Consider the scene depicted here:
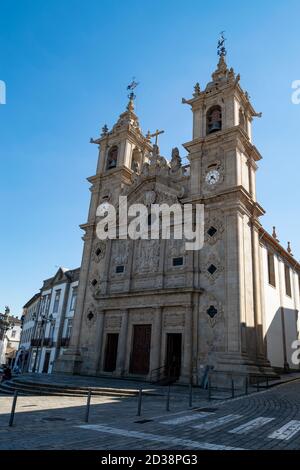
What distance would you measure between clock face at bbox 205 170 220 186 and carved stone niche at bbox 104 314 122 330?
1137 cm

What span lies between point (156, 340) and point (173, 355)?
1.40m

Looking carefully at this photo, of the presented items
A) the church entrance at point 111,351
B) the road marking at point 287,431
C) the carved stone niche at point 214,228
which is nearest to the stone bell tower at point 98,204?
the church entrance at point 111,351

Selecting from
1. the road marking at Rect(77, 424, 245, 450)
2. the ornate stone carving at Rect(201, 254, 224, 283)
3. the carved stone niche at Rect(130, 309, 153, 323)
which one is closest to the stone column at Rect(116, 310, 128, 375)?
the carved stone niche at Rect(130, 309, 153, 323)

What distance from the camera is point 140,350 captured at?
23266 mm

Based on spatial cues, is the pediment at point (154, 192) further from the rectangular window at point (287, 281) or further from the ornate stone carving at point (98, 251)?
the rectangular window at point (287, 281)

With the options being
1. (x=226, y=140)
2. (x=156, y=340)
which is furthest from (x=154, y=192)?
(x=156, y=340)

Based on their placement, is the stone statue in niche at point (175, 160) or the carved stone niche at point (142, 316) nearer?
the carved stone niche at point (142, 316)

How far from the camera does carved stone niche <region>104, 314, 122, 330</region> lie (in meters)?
25.1

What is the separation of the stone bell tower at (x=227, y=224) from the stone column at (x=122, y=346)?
5.82 m

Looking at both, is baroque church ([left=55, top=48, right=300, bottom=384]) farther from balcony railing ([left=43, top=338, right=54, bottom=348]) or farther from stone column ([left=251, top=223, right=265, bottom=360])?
balcony railing ([left=43, top=338, right=54, bottom=348])

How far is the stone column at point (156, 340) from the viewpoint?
21700 mm
